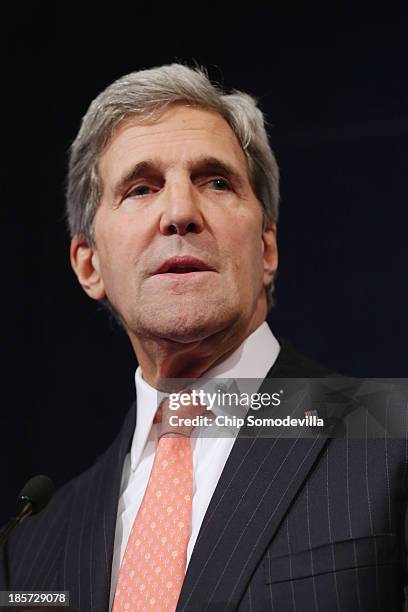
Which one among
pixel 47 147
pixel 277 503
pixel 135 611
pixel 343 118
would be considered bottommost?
pixel 135 611

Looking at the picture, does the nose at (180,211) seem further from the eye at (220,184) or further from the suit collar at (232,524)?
the suit collar at (232,524)

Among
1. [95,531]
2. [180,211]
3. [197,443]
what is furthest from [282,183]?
[95,531]

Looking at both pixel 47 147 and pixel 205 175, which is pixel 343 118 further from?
pixel 47 147

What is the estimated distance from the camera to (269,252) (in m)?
1.87

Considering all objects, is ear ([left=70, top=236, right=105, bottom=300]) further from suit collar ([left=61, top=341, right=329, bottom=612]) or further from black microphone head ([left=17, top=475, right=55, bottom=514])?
black microphone head ([left=17, top=475, right=55, bottom=514])

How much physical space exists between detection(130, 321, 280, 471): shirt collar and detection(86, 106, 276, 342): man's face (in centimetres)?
5

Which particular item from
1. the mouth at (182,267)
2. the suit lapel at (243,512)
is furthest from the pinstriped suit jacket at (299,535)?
the mouth at (182,267)

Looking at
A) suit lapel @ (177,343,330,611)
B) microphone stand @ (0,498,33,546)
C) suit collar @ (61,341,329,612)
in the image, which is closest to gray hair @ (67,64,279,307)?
suit collar @ (61,341,329,612)

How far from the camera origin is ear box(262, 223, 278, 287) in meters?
1.85

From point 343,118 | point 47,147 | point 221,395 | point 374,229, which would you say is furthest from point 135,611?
point 47,147

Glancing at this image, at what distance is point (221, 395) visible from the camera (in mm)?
1604

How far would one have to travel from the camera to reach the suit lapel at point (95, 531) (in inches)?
59.6

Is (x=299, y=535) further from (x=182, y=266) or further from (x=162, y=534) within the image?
(x=182, y=266)

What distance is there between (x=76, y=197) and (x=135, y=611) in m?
0.87
